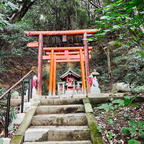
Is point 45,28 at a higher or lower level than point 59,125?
higher

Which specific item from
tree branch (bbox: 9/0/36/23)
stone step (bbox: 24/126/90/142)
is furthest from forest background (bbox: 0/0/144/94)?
stone step (bbox: 24/126/90/142)

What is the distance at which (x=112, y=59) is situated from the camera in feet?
37.6

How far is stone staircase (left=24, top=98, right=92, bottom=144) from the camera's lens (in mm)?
2176

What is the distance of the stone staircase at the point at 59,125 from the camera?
2.18 m

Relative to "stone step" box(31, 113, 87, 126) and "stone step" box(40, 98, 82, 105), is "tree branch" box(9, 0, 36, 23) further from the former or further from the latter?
"stone step" box(31, 113, 87, 126)

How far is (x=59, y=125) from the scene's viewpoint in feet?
8.46

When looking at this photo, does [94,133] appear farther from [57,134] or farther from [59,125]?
[59,125]

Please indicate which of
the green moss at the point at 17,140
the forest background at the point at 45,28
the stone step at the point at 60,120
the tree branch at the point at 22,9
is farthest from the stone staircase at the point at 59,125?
the tree branch at the point at 22,9

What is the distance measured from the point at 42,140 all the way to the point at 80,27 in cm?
1145

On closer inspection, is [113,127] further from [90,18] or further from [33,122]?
[90,18]

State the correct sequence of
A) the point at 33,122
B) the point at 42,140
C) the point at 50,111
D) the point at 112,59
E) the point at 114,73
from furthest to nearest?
1. the point at 112,59
2. the point at 114,73
3. the point at 50,111
4. the point at 33,122
5. the point at 42,140

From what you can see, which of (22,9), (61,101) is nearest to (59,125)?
(61,101)

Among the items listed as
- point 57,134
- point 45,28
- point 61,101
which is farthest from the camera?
point 45,28

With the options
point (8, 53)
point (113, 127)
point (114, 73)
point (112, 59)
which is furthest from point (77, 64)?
point (113, 127)
